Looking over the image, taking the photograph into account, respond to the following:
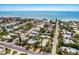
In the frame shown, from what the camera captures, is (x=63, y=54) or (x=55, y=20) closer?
(x=63, y=54)

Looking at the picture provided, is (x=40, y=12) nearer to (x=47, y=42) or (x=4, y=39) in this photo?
(x=47, y=42)

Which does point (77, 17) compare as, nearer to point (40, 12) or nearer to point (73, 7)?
point (73, 7)

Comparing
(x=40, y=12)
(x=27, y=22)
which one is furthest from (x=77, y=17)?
(x=27, y=22)

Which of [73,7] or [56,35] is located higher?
[73,7]

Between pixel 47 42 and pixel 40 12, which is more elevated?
pixel 40 12
